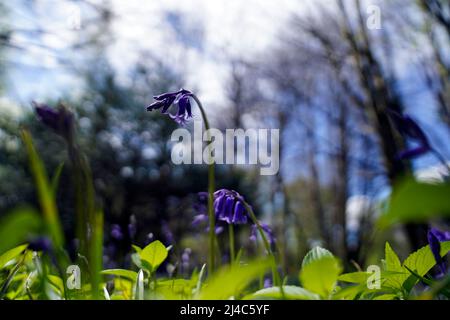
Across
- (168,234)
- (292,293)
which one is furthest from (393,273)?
(168,234)

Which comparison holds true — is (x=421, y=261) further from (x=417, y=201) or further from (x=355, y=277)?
(x=417, y=201)

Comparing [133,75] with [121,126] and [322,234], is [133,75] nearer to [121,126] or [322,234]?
[121,126]

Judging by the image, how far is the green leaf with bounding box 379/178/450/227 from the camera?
0.36 metres

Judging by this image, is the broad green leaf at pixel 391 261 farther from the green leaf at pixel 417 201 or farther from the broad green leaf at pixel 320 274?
the green leaf at pixel 417 201

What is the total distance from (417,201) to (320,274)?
29cm

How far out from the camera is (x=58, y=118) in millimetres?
821

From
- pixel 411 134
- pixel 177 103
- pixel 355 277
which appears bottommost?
pixel 355 277

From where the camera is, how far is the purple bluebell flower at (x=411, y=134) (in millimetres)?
842

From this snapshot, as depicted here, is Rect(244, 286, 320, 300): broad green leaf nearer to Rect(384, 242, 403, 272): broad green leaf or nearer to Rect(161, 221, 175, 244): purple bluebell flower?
Rect(384, 242, 403, 272): broad green leaf

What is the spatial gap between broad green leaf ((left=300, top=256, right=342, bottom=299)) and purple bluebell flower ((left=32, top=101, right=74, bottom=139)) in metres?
0.49

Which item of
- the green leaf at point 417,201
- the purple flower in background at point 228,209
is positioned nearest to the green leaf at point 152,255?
the purple flower in background at point 228,209

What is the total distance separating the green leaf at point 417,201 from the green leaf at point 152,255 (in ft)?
2.12

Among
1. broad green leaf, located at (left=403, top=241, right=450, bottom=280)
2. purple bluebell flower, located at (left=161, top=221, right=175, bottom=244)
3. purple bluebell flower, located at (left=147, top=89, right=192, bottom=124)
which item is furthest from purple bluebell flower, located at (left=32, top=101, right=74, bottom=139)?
purple bluebell flower, located at (left=161, top=221, right=175, bottom=244)
